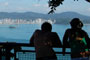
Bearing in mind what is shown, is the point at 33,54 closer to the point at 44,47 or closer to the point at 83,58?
the point at 44,47

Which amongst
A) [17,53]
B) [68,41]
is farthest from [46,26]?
[17,53]

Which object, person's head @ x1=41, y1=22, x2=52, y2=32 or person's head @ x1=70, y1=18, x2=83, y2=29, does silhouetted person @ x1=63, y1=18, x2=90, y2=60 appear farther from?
person's head @ x1=41, y1=22, x2=52, y2=32

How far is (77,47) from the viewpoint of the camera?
386 cm

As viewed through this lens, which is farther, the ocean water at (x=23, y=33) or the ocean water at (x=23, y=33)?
the ocean water at (x=23, y=33)

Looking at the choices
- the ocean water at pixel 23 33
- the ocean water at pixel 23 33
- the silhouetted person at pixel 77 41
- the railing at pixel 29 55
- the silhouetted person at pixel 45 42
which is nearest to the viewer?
the silhouetted person at pixel 77 41

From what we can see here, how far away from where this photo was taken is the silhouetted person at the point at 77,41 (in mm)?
3852

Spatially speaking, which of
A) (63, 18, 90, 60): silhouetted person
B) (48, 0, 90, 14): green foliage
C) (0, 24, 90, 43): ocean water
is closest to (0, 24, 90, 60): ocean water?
(0, 24, 90, 43): ocean water

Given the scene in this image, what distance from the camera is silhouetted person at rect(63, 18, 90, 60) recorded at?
385cm

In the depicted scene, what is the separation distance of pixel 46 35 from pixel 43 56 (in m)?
0.36

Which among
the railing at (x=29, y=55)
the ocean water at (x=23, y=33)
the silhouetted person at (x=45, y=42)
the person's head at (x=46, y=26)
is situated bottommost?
the ocean water at (x=23, y=33)

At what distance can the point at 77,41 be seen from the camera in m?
3.87

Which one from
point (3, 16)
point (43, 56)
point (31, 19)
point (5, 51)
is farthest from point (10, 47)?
point (3, 16)

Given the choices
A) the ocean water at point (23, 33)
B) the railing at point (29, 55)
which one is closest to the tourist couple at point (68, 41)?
the railing at point (29, 55)

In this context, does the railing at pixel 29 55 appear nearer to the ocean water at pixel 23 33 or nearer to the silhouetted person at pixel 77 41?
the silhouetted person at pixel 77 41
